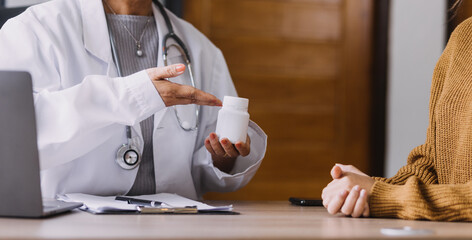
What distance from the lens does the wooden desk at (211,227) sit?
29.2 inches

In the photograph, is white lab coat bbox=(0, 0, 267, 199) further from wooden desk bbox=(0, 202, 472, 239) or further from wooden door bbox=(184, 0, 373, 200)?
wooden door bbox=(184, 0, 373, 200)

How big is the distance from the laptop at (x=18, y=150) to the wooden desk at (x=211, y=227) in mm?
29

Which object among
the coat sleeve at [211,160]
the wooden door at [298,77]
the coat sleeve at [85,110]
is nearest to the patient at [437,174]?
the coat sleeve at [211,160]

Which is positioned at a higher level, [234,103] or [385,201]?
[234,103]

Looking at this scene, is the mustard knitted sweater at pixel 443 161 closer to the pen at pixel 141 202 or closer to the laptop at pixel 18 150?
the pen at pixel 141 202

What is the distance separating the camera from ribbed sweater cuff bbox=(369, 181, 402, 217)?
109 cm

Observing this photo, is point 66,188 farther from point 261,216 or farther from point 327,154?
point 327,154

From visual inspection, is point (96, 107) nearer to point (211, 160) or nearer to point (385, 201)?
point (211, 160)

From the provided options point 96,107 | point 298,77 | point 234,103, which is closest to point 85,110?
point 96,107

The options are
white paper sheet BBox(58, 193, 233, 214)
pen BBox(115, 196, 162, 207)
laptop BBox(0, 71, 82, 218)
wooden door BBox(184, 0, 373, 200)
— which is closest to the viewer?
laptop BBox(0, 71, 82, 218)

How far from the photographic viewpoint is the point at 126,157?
4.60ft

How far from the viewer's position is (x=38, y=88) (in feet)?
4.25

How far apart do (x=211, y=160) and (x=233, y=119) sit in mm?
334

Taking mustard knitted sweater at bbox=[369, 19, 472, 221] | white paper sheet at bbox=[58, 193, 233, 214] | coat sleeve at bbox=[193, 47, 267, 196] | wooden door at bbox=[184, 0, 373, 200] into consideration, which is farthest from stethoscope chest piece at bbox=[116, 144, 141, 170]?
wooden door at bbox=[184, 0, 373, 200]
